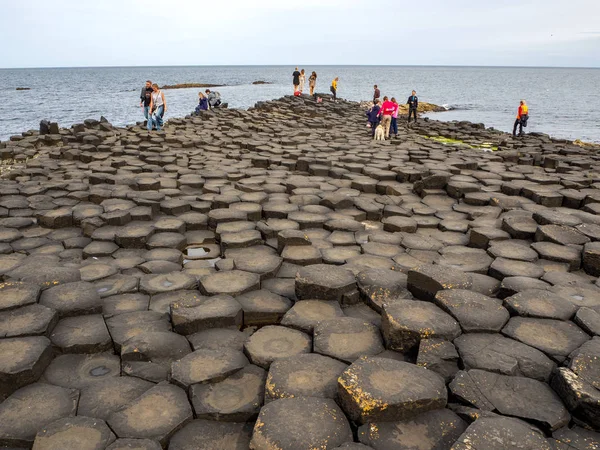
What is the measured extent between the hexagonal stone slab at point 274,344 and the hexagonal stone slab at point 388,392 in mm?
585

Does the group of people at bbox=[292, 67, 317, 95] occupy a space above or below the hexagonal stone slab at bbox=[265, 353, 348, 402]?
above

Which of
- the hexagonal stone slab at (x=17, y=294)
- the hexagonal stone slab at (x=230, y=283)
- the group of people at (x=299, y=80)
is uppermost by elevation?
the group of people at (x=299, y=80)

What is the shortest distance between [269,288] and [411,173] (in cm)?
454

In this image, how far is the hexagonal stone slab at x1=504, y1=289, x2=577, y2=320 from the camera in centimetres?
307

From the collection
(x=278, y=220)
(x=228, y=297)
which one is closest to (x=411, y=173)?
(x=278, y=220)

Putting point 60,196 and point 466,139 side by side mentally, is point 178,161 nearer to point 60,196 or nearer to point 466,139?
point 60,196

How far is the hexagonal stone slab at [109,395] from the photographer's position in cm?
239

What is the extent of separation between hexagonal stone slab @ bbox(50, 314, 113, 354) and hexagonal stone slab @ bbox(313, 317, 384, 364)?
4.91 ft

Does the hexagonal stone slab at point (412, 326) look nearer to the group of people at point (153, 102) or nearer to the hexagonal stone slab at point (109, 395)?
the hexagonal stone slab at point (109, 395)

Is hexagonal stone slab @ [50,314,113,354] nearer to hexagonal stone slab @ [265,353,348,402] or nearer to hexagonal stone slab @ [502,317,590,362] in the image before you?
hexagonal stone slab @ [265,353,348,402]

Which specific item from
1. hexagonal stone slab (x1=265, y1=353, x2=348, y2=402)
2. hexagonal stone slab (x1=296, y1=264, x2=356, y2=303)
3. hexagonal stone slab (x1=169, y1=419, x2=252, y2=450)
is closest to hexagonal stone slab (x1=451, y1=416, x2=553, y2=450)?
hexagonal stone slab (x1=265, y1=353, x2=348, y2=402)

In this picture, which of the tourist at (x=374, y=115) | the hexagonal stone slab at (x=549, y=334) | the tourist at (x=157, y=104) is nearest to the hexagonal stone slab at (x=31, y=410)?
the hexagonal stone slab at (x=549, y=334)

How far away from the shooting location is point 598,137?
70.0 feet

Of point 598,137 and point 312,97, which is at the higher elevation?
point 312,97
